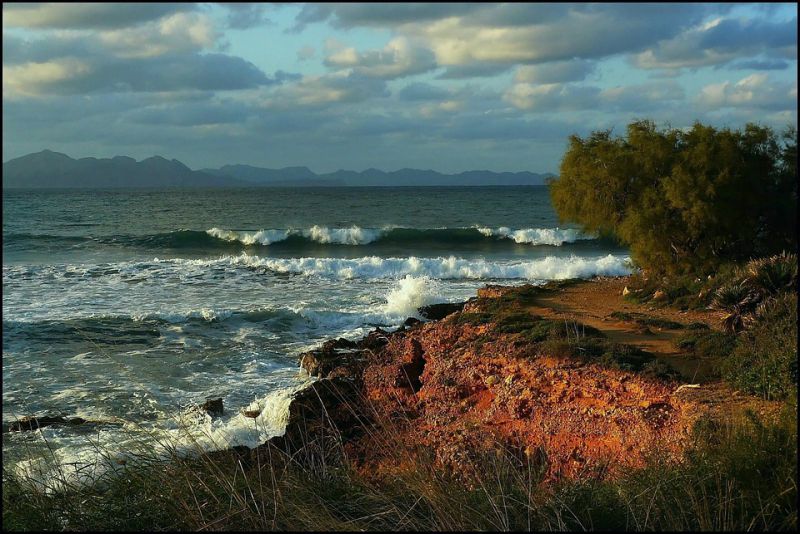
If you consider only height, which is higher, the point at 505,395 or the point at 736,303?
the point at 736,303

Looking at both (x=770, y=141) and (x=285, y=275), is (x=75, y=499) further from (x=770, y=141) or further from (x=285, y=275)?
(x=285, y=275)

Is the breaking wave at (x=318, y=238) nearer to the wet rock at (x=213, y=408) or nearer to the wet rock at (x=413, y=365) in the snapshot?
the wet rock at (x=413, y=365)

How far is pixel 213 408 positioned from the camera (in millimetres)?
11961

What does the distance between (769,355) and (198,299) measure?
18225mm

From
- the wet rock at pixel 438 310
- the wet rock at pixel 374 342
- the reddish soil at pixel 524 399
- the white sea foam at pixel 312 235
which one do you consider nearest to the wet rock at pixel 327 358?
the wet rock at pixel 374 342

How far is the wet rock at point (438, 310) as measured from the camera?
68.6 feet

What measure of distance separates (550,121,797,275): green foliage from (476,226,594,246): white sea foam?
81.6ft

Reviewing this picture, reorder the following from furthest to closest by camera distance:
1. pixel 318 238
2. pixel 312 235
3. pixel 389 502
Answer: pixel 312 235
pixel 318 238
pixel 389 502

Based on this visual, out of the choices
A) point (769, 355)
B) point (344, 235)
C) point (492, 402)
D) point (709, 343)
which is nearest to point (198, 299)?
point (492, 402)

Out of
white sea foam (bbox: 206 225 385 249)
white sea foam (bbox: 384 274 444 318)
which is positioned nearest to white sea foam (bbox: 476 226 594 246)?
white sea foam (bbox: 206 225 385 249)

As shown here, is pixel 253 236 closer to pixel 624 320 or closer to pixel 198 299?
pixel 198 299

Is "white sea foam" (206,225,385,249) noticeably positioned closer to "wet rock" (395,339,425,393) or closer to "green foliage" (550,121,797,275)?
"green foliage" (550,121,797,275)

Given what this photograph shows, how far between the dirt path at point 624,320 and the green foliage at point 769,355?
0.59 m

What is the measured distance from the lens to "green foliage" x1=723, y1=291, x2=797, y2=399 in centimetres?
861
